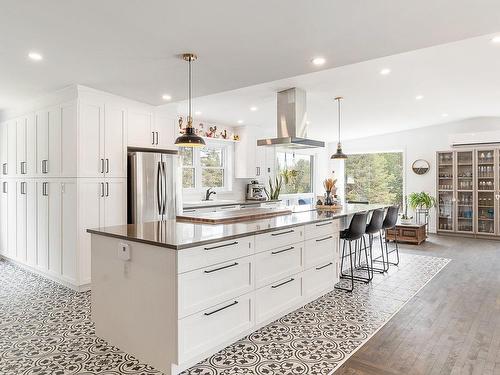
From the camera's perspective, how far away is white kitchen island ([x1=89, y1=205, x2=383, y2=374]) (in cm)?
229

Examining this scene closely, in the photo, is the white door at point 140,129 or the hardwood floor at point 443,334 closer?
the hardwood floor at point 443,334

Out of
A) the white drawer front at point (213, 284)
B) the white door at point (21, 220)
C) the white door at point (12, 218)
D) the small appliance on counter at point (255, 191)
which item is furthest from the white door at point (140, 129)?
the small appliance on counter at point (255, 191)

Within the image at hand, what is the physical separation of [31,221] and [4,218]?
3.62ft

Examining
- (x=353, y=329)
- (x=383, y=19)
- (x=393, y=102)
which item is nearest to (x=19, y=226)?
(x=353, y=329)

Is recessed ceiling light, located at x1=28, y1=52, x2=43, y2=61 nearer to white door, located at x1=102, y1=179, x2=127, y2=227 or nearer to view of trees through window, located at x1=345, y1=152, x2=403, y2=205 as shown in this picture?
white door, located at x1=102, y1=179, x2=127, y2=227

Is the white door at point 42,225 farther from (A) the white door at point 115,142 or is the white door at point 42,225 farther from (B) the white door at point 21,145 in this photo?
(A) the white door at point 115,142

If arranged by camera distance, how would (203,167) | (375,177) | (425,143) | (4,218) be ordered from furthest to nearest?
1. (375,177)
2. (425,143)
3. (203,167)
4. (4,218)

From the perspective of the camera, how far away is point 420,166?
28.9 feet

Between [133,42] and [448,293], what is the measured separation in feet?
14.0

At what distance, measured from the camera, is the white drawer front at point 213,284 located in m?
2.29

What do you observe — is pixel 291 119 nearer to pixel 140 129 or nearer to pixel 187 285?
pixel 140 129

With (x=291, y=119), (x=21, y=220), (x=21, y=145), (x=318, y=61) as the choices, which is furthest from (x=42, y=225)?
(x=318, y=61)

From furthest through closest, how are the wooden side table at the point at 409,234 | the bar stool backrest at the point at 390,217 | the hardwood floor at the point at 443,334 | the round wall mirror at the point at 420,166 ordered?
the round wall mirror at the point at 420,166 → the wooden side table at the point at 409,234 → the bar stool backrest at the point at 390,217 → the hardwood floor at the point at 443,334

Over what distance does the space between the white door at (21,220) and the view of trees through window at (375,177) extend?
26.6 ft
